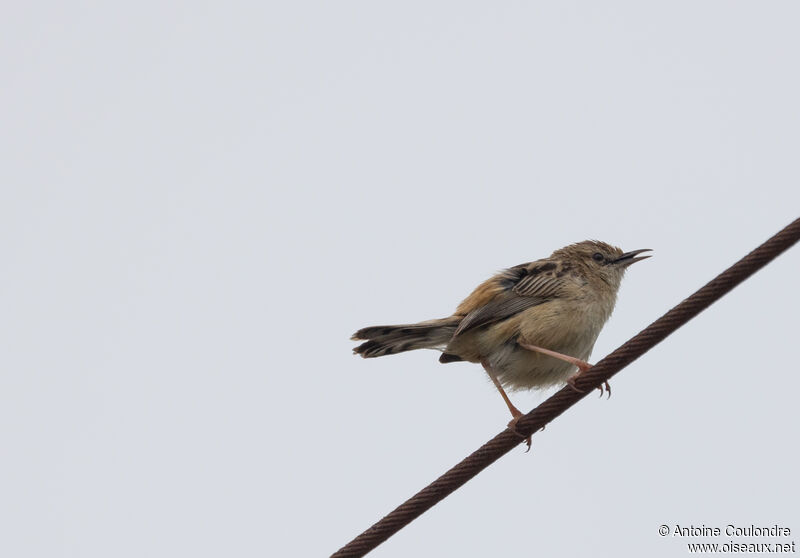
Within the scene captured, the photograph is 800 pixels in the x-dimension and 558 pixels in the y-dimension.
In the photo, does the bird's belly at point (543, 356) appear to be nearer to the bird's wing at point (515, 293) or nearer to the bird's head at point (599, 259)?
the bird's wing at point (515, 293)

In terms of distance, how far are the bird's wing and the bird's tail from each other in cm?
15

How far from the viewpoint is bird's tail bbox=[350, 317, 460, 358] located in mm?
7910

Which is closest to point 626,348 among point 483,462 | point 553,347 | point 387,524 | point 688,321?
point 688,321

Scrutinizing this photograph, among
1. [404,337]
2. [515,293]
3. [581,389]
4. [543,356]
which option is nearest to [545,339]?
[543,356]

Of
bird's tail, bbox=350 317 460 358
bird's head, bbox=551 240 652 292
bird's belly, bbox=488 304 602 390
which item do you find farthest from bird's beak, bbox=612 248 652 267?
bird's tail, bbox=350 317 460 358

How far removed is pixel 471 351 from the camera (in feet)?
27.0

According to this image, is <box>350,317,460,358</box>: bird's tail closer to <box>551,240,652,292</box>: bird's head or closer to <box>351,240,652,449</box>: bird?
<box>351,240,652,449</box>: bird

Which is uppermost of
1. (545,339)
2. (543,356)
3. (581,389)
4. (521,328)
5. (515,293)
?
(515,293)

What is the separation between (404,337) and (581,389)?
277cm

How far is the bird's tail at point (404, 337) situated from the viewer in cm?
791

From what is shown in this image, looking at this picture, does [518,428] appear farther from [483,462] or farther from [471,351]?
[471,351]

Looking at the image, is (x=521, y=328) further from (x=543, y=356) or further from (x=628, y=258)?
(x=628, y=258)

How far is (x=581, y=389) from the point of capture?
18.1ft

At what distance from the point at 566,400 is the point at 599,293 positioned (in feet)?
9.20
